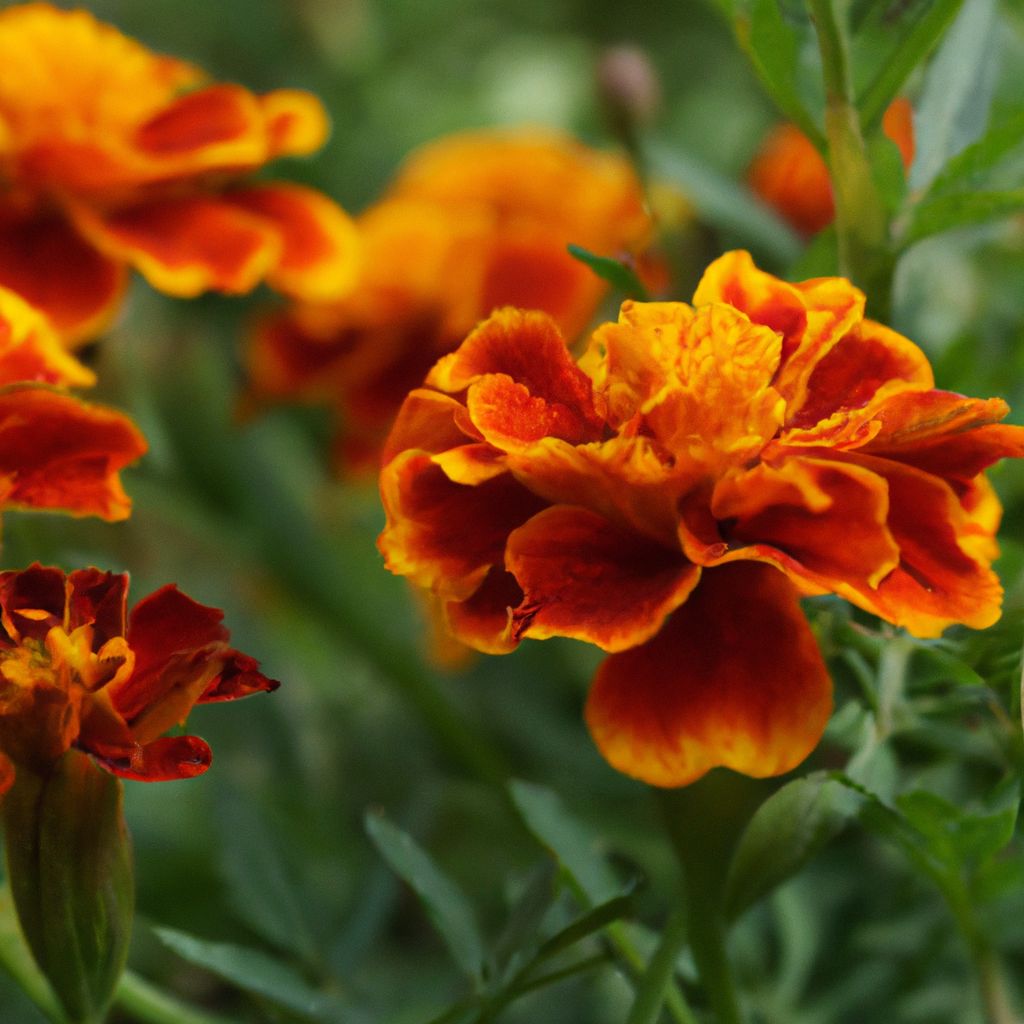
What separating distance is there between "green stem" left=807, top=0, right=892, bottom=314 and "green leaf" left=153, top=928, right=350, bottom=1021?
273mm

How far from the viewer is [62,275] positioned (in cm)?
63

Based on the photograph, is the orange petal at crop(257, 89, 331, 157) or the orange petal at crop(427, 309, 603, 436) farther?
the orange petal at crop(257, 89, 331, 157)

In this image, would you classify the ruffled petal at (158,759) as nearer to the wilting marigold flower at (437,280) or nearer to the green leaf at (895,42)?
the green leaf at (895,42)

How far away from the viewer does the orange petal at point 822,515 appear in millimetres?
345

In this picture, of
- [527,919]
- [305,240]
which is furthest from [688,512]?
[305,240]

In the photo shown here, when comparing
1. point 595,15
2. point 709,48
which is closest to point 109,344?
point 709,48

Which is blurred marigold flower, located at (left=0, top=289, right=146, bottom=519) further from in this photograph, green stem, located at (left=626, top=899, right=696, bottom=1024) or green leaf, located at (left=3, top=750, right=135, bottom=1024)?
green stem, located at (left=626, top=899, right=696, bottom=1024)

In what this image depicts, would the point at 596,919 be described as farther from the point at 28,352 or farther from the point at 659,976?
the point at 28,352

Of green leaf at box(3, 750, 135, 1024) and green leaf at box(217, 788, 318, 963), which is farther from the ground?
green leaf at box(3, 750, 135, 1024)

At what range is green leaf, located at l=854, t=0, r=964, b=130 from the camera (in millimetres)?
424

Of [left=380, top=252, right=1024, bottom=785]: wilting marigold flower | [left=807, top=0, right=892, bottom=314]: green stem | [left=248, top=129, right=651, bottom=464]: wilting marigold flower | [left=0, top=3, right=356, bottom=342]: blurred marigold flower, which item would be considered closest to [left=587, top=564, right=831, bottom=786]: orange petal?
[left=380, top=252, right=1024, bottom=785]: wilting marigold flower

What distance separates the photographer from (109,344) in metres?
Result: 0.68

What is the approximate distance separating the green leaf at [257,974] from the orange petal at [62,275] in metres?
0.26

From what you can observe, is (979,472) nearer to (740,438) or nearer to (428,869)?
(740,438)
